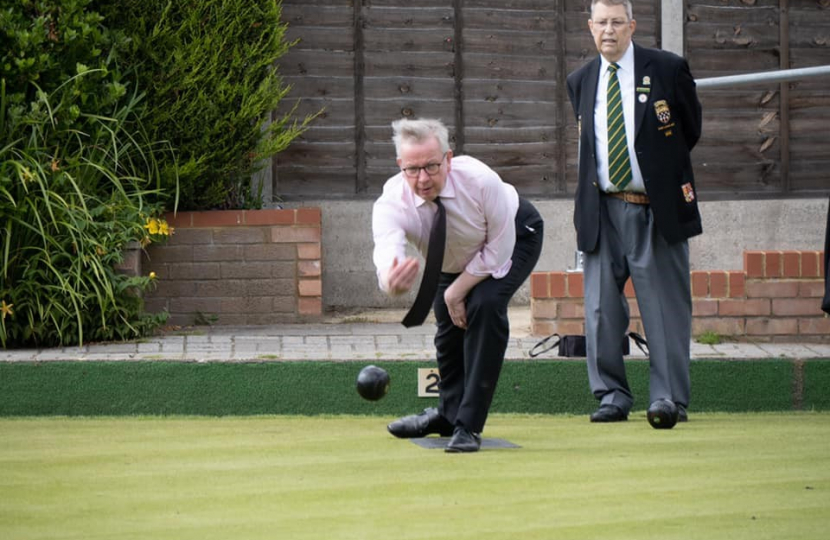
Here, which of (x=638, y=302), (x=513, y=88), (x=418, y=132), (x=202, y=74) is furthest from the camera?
(x=513, y=88)

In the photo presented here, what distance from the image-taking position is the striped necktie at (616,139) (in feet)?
19.8

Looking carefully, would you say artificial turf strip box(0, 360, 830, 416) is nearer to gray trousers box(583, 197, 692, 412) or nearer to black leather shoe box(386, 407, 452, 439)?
gray trousers box(583, 197, 692, 412)

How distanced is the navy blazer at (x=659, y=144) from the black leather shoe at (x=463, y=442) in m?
1.35

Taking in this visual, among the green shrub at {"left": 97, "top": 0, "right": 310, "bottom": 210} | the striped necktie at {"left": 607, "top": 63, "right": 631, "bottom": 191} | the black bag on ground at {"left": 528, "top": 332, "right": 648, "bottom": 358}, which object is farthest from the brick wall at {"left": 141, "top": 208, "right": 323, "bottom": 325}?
the striped necktie at {"left": 607, "top": 63, "right": 631, "bottom": 191}

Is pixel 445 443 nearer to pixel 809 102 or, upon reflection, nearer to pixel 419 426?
pixel 419 426

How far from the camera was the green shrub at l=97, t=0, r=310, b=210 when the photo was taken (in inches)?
314

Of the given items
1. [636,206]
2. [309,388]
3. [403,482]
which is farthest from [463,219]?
[309,388]

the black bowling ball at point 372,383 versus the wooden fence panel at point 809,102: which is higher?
the wooden fence panel at point 809,102

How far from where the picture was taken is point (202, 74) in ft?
26.2

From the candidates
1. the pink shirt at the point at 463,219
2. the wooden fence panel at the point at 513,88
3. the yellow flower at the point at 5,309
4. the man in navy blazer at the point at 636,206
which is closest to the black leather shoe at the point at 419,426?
the pink shirt at the point at 463,219

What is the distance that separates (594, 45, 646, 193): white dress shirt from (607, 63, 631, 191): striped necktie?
2 centimetres

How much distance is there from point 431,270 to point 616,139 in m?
1.60

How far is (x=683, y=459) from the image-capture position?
15.8ft

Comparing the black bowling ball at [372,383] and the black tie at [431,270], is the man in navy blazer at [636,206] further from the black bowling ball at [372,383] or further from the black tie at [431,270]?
the black tie at [431,270]
